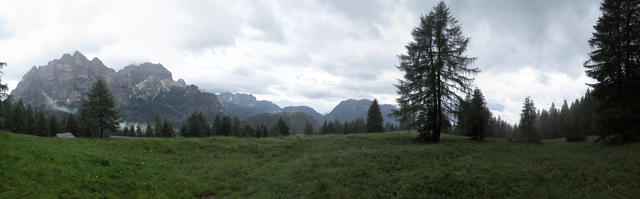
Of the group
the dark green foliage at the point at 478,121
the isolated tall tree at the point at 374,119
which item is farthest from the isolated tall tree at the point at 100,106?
the isolated tall tree at the point at 374,119

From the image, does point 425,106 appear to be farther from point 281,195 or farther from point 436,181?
point 281,195

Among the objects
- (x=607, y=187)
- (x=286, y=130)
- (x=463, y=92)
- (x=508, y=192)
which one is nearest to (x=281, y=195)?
(x=508, y=192)

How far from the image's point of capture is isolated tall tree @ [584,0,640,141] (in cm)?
1850

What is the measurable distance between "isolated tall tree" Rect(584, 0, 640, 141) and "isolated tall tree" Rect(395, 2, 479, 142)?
9598 millimetres

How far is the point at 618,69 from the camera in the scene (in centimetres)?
1958

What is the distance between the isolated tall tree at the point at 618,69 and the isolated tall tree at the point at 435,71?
9598mm

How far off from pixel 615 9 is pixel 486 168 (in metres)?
22.3

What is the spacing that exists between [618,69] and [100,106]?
204 feet

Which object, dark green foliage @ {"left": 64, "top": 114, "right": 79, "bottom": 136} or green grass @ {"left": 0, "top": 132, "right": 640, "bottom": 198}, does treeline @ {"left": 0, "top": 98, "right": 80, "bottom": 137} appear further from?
green grass @ {"left": 0, "top": 132, "right": 640, "bottom": 198}

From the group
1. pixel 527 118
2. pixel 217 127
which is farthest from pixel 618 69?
pixel 217 127

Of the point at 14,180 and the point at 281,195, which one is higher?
the point at 14,180

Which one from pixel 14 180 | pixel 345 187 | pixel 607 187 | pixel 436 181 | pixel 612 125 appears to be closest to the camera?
pixel 607 187

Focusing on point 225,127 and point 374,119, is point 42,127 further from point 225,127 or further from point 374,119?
point 374,119

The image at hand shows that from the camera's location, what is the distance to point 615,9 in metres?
20.1
